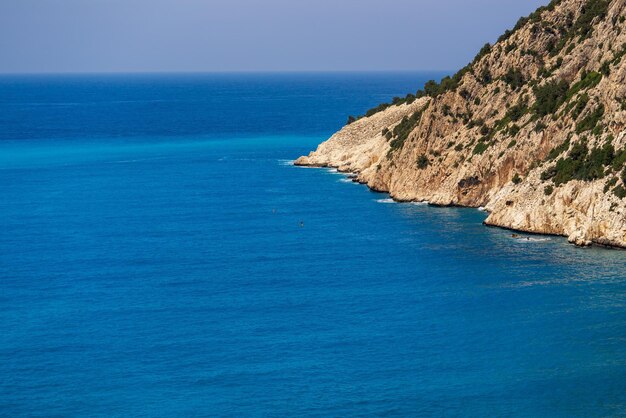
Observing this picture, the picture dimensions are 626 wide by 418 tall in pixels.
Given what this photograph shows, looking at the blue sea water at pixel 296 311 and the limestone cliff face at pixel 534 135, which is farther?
the limestone cliff face at pixel 534 135

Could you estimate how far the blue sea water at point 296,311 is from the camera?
5377 centimetres

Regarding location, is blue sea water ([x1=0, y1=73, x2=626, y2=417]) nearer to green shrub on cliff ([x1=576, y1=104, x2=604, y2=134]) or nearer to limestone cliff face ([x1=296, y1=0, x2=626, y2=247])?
limestone cliff face ([x1=296, y1=0, x2=626, y2=247])

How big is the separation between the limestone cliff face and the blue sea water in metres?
2.74

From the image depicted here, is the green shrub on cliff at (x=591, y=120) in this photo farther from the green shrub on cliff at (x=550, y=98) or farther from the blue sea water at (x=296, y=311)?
the blue sea water at (x=296, y=311)

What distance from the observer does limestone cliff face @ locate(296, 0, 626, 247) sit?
8600 cm

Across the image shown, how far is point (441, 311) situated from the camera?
6838 cm

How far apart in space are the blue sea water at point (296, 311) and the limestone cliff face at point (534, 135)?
2.74 m

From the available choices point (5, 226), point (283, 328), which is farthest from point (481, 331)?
point (5, 226)

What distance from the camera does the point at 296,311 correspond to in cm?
6825

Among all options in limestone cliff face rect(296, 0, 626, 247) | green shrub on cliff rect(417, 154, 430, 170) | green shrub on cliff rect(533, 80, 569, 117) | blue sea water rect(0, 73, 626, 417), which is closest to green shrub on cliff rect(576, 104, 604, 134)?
limestone cliff face rect(296, 0, 626, 247)

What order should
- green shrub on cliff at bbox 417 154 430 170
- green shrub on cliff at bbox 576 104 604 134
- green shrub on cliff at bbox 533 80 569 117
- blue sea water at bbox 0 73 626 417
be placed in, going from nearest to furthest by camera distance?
1. blue sea water at bbox 0 73 626 417
2. green shrub on cliff at bbox 576 104 604 134
3. green shrub on cliff at bbox 533 80 569 117
4. green shrub on cliff at bbox 417 154 430 170

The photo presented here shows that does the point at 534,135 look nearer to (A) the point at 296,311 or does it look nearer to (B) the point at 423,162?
(B) the point at 423,162

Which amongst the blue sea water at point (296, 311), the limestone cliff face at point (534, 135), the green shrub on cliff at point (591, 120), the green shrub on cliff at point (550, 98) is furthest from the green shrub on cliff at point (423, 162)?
the green shrub on cliff at point (591, 120)

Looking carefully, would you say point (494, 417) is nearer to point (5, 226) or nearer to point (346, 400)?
point (346, 400)
